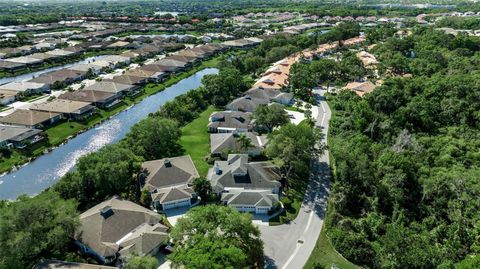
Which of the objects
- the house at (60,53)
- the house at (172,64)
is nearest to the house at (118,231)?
the house at (172,64)

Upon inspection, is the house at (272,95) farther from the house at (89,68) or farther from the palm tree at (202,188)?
the house at (89,68)

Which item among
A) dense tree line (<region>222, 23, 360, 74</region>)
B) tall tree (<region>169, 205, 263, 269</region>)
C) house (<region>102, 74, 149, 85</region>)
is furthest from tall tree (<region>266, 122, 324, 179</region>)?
dense tree line (<region>222, 23, 360, 74</region>)

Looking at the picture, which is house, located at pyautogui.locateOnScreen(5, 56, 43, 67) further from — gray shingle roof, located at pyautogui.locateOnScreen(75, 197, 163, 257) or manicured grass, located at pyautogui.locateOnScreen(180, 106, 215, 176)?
gray shingle roof, located at pyautogui.locateOnScreen(75, 197, 163, 257)

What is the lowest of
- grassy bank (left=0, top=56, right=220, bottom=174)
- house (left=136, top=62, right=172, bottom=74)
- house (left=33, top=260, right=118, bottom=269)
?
grassy bank (left=0, top=56, right=220, bottom=174)

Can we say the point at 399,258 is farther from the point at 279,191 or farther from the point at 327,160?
the point at 327,160

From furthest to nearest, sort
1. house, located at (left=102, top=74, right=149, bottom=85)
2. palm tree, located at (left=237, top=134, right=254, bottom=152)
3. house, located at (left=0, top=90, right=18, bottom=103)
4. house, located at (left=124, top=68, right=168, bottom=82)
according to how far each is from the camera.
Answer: house, located at (left=124, top=68, right=168, bottom=82)
house, located at (left=102, top=74, right=149, bottom=85)
house, located at (left=0, top=90, right=18, bottom=103)
palm tree, located at (left=237, top=134, right=254, bottom=152)

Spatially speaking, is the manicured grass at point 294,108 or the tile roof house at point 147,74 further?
the tile roof house at point 147,74
